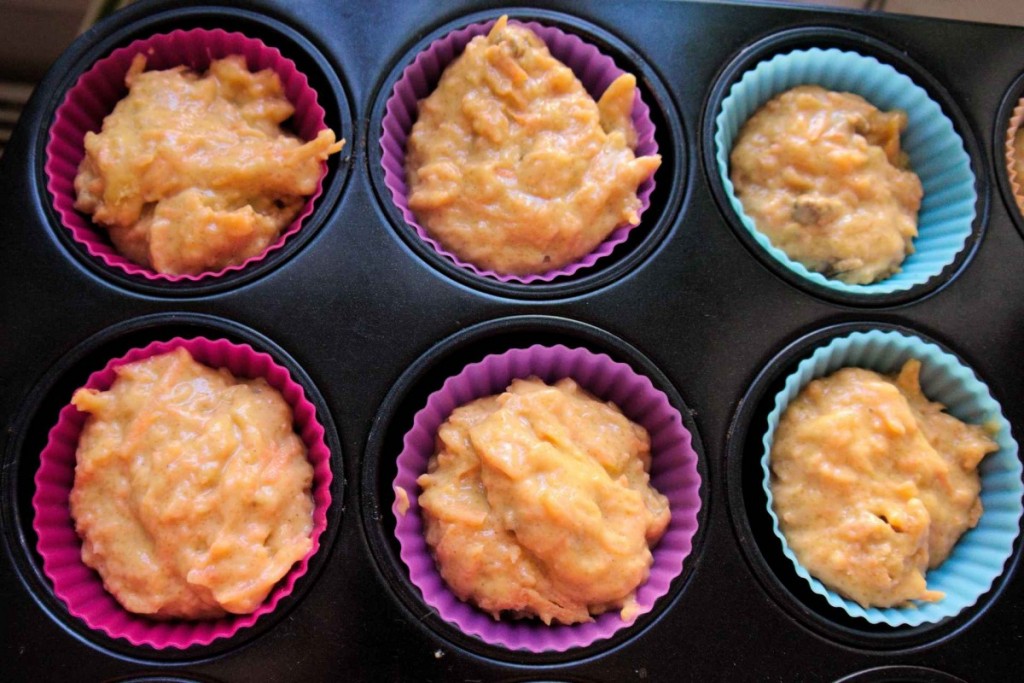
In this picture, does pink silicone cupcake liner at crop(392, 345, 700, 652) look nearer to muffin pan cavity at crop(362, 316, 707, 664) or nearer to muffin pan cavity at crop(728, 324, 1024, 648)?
muffin pan cavity at crop(362, 316, 707, 664)

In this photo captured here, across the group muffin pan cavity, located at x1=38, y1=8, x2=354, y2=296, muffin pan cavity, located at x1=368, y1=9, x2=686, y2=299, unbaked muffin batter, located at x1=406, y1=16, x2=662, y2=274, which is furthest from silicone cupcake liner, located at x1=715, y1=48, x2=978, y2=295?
muffin pan cavity, located at x1=38, y1=8, x2=354, y2=296

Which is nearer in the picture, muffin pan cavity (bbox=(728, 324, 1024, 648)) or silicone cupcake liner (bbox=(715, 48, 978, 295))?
muffin pan cavity (bbox=(728, 324, 1024, 648))

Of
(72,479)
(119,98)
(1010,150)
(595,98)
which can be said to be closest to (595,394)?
(595,98)

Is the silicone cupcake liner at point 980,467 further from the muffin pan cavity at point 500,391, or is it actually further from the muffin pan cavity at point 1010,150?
the muffin pan cavity at point 1010,150

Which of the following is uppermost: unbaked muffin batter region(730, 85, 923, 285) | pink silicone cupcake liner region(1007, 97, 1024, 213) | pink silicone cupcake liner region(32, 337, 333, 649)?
pink silicone cupcake liner region(1007, 97, 1024, 213)

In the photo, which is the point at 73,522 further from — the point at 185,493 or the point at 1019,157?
the point at 1019,157

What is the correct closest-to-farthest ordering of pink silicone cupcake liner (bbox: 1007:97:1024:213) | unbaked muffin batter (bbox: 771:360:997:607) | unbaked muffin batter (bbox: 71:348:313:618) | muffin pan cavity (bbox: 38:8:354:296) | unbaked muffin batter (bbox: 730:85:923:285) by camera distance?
unbaked muffin batter (bbox: 71:348:313:618) < unbaked muffin batter (bbox: 771:360:997:607) < muffin pan cavity (bbox: 38:8:354:296) < unbaked muffin batter (bbox: 730:85:923:285) < pink silicone cupcake liner (bbox: 1007:97:1024:213)

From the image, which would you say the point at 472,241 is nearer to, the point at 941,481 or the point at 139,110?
the point at 139,110

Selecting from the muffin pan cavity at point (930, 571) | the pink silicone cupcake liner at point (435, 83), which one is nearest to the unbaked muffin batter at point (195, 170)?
the pink silicone cupcake liner at point (435, 83)
